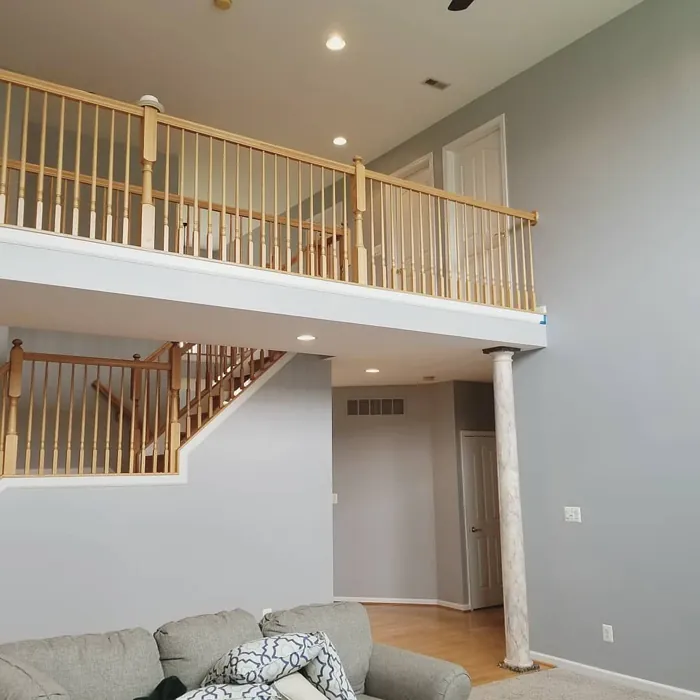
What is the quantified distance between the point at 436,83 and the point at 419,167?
1.12 metres

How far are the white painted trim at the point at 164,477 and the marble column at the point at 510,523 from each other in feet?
6.41

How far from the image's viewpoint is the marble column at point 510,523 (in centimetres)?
556

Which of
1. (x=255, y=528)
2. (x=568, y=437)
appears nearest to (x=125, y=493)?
(x=255, y=528)

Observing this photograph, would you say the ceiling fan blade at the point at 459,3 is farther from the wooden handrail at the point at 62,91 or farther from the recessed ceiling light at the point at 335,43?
the recessed ceiling light at the point at 335,43

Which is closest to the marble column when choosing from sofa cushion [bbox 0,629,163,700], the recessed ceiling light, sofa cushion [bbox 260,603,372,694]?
sofa cushion [bbox 260,603,372,694]

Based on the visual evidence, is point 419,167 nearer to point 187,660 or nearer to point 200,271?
point 200,271

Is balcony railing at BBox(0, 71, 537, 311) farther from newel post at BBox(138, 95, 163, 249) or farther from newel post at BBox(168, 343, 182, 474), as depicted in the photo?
newel post at BBox(168, 343, 182, 474)

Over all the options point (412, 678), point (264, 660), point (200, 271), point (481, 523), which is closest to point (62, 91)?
point (200, 271)

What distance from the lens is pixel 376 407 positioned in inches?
351

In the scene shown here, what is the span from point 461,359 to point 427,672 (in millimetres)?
3679

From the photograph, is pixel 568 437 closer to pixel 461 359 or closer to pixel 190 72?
pixel 461 359

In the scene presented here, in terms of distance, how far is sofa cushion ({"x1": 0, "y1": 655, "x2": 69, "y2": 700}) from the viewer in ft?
8.06

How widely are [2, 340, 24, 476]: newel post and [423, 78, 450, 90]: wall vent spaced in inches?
175

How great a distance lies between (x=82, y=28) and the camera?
236 inches
